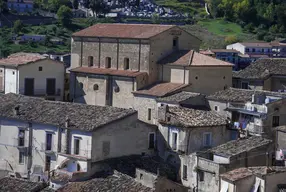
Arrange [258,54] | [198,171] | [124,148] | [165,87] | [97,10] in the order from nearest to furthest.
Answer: [198,171] < [124,148] < [165,87] < [258,54] < [97,10]

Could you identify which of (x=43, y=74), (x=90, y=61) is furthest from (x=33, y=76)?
(x=90, y=61)

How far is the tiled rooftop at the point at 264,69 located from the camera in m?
47.6

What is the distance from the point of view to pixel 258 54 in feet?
325

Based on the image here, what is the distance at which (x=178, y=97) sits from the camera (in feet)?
138

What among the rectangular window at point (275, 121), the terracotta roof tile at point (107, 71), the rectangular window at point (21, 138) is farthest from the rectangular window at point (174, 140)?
the rectangular window at point (21, 138)

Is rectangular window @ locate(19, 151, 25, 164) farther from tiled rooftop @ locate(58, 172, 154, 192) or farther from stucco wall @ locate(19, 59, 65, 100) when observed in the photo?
stucco wall @ locate(19, 59, 65, 100)

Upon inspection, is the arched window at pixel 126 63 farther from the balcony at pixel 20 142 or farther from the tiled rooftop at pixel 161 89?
the balcony at pixel 20 142

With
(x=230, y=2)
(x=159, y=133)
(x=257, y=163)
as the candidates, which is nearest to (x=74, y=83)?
(x=159, y=133)

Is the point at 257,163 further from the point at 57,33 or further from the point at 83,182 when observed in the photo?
the point at 57,33

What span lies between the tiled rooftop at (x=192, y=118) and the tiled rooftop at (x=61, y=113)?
2.16 meters

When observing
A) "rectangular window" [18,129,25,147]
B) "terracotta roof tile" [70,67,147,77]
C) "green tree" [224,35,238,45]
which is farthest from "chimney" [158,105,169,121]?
"green tree" [224,35,238,45]

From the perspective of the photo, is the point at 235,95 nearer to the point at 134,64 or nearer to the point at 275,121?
the point at 275,121

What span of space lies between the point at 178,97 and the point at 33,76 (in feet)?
35.2

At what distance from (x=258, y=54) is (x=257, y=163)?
65.4m
